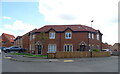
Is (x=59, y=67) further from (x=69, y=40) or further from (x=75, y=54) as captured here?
(x=69, y=40)

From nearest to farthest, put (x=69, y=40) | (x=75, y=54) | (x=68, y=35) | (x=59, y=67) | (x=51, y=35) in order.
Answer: (x=59, y=67) < (x=75, y=54) < (x=69, y=40) < (x=68, y=35) < (x=51, y=35)

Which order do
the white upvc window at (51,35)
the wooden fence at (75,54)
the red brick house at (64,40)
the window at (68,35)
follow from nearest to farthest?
the wooden fence at (75,54) < the red brick house at (64,40) < the window at (68,35) < the white upvc window at (51,35)

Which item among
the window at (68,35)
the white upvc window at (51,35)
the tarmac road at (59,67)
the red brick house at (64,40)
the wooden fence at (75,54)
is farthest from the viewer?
the white upvc window at (51,35)

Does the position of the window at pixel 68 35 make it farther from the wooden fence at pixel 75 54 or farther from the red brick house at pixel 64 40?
the wooden fence at pixel 75 54

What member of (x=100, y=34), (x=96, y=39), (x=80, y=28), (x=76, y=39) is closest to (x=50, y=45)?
(x=76, y=39)

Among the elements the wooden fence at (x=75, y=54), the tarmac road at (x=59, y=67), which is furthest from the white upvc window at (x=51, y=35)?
the tarmac road at (x=59, y=67)

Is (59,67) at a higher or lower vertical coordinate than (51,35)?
lower

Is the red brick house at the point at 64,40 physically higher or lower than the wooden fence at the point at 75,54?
higher

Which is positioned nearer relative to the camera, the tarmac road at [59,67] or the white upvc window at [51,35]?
the tarmac road at [59,67]

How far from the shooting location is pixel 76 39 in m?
28.1

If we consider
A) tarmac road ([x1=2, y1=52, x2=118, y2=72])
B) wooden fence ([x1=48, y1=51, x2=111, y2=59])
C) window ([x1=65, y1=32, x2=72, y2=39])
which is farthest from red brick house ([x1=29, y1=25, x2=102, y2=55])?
tarmac road ([x1=2, y1=52, x2=118, y2=72])

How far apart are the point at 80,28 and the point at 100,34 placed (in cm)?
734

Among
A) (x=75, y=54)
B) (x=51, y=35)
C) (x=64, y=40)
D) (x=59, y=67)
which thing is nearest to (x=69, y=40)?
(x=64, y=40)

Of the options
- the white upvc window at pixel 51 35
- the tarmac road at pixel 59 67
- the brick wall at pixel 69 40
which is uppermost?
the white upvc window at pixel 51 35
